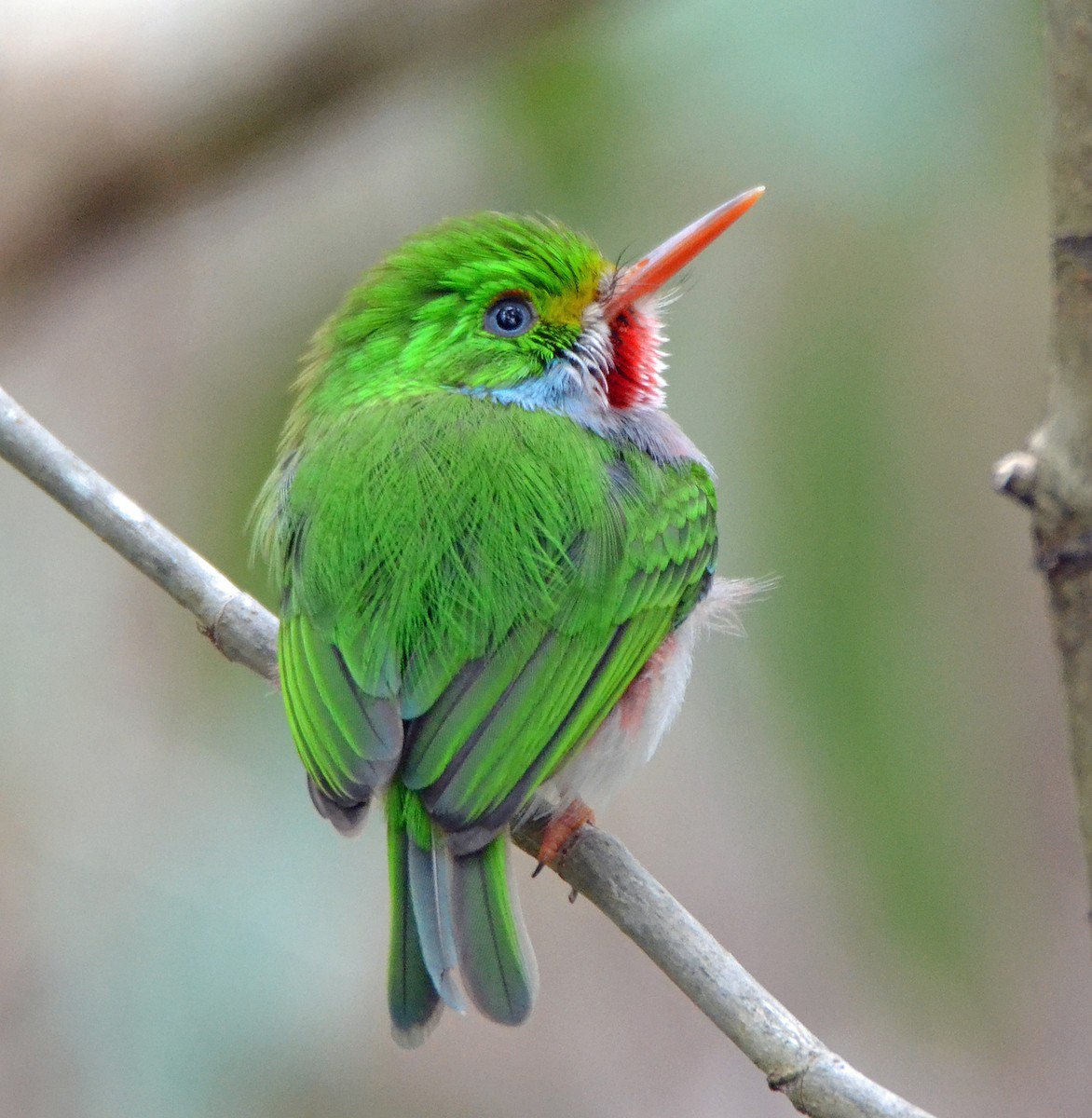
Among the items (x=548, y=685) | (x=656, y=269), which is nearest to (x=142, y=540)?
(x=548, y=685)

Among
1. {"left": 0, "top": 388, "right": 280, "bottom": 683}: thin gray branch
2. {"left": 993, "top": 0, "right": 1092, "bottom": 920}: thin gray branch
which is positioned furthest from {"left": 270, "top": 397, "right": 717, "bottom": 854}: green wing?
{"left": 993, "top": 0, "right": 1092, "bottom": 920}: thin gray branch

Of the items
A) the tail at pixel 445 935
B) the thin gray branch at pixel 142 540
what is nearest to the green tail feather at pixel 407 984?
the tail at pixel 445 935

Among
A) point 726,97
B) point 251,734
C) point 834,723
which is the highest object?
point 726,97

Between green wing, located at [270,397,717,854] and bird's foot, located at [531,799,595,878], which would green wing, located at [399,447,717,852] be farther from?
bird's foot, located at [531,799,595,878]

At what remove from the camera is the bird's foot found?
270 centimetres

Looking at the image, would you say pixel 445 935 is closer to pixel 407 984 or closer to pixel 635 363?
pixel 407 984

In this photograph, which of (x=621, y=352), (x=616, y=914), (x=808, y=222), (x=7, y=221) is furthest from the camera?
(x=808, y=222)

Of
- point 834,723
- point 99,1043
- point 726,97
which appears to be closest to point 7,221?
point 726,97

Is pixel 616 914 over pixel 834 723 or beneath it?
beneath

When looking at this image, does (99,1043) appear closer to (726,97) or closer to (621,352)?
(621,352)

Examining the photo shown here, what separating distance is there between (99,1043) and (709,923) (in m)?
1.79

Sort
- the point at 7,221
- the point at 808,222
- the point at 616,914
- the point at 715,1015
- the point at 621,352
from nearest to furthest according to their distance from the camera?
1. the point at 715,1015
2. the point at 616,914
3. the point at 621,352
4. the point at 7,221
5. the point at 808,222

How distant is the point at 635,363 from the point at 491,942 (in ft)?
4.45

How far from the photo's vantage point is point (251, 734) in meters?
3.77
